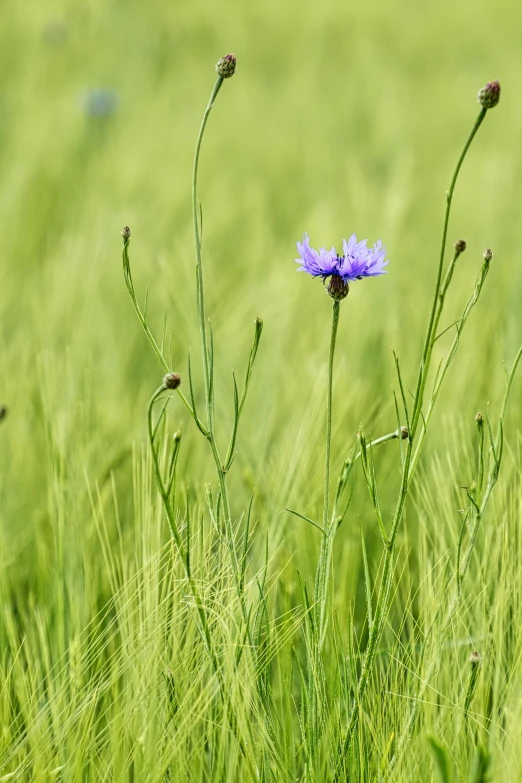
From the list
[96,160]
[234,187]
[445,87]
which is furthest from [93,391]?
[445,87]

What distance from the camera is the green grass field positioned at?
14.5 inches

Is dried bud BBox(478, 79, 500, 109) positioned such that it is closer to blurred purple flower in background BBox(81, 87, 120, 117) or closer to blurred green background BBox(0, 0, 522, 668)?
blurred green background BBox(0, 0, 522, 668)

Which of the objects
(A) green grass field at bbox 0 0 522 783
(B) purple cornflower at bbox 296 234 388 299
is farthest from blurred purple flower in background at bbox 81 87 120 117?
(B) purple cornflower at bbox 296 234 388 299

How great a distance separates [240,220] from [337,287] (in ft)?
3.25

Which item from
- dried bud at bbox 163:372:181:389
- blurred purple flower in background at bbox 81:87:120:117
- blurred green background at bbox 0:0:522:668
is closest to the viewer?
dried bud at bbox 163:372:181:389

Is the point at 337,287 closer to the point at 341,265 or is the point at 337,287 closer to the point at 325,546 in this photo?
the point at 341,265

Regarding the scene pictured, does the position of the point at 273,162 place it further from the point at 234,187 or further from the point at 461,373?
the point at 461,373

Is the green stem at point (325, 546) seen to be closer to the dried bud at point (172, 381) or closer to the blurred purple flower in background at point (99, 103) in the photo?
the dried bud at point (172, 381)

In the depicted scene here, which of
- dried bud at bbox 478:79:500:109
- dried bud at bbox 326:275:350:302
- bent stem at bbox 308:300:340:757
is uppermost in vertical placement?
dried bud at bbox 478:79:500:109

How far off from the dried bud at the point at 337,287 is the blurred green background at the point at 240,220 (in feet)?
0.29

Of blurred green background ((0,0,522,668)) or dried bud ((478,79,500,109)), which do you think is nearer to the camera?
dried bud ((478,79,500,109))

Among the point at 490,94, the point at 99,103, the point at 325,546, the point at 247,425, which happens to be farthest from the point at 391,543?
the point at 99,103

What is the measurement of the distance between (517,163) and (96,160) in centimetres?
81

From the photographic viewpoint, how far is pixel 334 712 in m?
0.37
